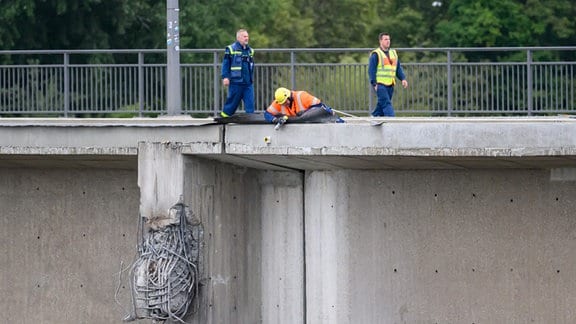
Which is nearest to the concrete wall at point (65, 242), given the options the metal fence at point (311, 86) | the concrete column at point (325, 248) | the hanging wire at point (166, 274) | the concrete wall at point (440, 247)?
the hanging wire at point (166, 274)

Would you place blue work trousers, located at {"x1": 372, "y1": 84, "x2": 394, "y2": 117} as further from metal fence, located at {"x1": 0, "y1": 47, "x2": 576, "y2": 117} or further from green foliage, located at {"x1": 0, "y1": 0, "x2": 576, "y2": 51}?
green foliage, located at {"x1": 0, "y1": 0, "x2": 576, "y2": 51}

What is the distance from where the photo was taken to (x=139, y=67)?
24844 millimetres

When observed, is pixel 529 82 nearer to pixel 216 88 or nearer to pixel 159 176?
pixel 216 88

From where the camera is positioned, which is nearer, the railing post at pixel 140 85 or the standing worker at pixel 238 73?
the standing worker at pixel 238 73

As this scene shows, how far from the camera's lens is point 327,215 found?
18.5 metres

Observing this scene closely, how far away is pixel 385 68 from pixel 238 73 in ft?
7.32

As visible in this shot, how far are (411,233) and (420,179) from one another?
63 centimetres

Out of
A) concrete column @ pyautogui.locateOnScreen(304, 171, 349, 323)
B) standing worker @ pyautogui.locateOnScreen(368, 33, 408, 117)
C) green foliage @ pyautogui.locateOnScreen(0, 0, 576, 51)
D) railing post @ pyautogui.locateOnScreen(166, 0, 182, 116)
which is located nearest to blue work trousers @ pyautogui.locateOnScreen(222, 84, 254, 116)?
railing post @ pyautogui.locateOnScreen(166, 0, 182, 116)

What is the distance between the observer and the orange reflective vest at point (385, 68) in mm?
21234

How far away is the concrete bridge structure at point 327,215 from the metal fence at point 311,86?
4.71 m

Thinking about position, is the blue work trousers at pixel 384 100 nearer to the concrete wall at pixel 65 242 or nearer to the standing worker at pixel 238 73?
the standing worker at pixel 238 73

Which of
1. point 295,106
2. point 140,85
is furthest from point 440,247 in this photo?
point 140,85

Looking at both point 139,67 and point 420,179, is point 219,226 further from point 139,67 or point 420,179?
point 139,67

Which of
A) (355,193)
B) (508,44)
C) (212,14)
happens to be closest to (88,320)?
(355,193)
